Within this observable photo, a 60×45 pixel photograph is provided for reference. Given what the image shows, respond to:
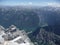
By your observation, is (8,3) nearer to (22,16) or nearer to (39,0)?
(22,16)

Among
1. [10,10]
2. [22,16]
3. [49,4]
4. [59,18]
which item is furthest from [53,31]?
[10,10]

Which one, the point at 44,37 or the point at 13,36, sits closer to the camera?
the point at 44,37

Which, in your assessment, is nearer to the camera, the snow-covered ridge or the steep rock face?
the snow-covered ridge

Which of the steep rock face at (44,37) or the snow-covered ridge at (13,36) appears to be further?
the steep rock face at (44,37)

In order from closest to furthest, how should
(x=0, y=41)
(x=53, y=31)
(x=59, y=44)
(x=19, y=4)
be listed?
(x=0, y=41)
(x=59, y=44)
(x=53, y=31)
(x=19, y=4)
